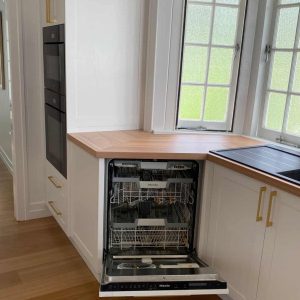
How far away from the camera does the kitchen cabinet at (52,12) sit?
7.23ft

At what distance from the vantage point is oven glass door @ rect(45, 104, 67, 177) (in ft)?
7.92

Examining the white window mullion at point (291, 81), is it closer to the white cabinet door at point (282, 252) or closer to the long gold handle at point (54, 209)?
the white cabinet door at point (282, 252)

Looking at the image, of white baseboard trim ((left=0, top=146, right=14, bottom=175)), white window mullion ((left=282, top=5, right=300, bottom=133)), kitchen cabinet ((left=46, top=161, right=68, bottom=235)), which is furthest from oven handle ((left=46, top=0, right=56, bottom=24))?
white baseboard trim ((left=0, top=146, right=14, bottom=175))

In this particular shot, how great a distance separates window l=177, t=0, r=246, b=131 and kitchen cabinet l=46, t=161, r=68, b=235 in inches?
38.2

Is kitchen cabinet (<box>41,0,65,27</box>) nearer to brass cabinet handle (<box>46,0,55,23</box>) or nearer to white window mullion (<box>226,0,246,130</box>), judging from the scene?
brass cabinet handle (<box>46,0,55,23</box>)

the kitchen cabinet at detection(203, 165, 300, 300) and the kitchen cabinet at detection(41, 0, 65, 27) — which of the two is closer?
the kitchen cabinet at detection(203, 165, 300, 300)

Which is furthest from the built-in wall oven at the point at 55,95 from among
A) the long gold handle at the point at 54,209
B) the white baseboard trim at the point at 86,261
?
the white baseboard trim at the point at 86,261

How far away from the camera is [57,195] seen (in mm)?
2672

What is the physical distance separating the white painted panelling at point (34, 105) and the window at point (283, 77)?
1719 millimetres

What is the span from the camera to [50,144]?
107 inches

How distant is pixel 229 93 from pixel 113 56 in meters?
0.88

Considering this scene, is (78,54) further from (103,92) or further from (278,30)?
(278,30)

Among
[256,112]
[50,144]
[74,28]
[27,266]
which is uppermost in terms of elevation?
[74,28]

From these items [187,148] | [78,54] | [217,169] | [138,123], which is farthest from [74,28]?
[217,169]
